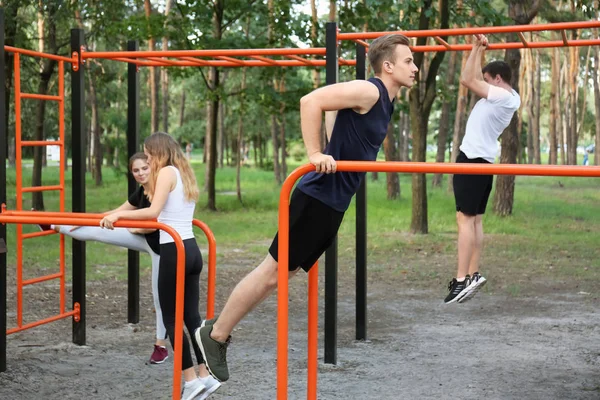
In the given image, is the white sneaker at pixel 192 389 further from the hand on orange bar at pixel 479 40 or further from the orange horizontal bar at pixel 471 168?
the hand on orange bar at pixel 479 40

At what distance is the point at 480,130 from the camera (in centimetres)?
539

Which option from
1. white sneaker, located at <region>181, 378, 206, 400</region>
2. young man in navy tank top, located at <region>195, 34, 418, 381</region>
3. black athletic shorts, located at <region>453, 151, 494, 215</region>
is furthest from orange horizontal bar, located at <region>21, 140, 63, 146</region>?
black athletic shorts, located at <region>453, 151, 494, 215</region>

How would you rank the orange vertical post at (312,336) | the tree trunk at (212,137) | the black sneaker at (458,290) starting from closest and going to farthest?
the orange vertical post at (312,336), the black sneaker at (458,290), the tree trunk at (212,137)

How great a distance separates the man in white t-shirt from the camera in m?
5.37

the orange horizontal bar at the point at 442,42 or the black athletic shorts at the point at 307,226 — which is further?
the orange horizontal bar at the point at 442,42

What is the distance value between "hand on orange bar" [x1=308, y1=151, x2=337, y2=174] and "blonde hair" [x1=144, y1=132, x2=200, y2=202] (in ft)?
4.26

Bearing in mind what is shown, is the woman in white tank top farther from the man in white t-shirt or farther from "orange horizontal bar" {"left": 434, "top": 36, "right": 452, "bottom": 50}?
"orange horizontal bar" {"left": 434, "top": 36, "right": 452, "bottom": 50}

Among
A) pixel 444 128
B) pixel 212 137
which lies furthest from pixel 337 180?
pixel 444 128

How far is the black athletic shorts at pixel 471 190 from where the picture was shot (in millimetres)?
5430

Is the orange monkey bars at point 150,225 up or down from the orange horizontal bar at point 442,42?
down

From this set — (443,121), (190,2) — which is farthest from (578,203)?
(190,2)

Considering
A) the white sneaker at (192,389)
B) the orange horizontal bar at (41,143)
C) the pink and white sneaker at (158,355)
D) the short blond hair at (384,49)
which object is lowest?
the pink and white sneaker at (158,355)

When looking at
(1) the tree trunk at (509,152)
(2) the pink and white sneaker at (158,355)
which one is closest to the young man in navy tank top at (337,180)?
(2) the pink and white sneaker at (158,355)

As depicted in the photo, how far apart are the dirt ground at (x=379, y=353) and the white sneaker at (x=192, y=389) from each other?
37 centimetres
